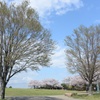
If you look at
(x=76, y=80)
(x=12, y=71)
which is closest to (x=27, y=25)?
(x=12, y=71)

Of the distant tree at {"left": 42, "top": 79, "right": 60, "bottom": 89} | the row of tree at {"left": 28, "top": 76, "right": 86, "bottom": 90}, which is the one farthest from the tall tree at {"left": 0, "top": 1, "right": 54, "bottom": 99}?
the distant tree at {"left": 42, "top": 79, "right": 60, "bottom": 89}

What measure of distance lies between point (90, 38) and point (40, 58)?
11068 millimetres

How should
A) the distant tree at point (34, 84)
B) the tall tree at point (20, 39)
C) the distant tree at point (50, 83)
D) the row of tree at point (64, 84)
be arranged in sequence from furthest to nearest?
the distant tree at point (34, 84)
the distant tree at point (50, 83)
the row of tree at point (64, 84)
the tall tree at point (20, 39)

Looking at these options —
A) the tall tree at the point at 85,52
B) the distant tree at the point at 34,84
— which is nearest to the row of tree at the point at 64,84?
the distant tree at the point at 34,84

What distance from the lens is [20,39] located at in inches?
908

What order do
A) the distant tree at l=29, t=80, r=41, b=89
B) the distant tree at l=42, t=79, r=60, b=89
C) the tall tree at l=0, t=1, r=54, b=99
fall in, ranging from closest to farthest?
the tall tree at l=0, t=1, r=54, b=99, the distant tree at l=42, t=79, r=60, b=89, the distant tree at l=29, t=80, r=41, b=89

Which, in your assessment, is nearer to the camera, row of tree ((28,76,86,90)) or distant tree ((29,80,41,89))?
row of tree ((28,76,86,90))

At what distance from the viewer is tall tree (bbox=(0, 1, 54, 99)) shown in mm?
22875

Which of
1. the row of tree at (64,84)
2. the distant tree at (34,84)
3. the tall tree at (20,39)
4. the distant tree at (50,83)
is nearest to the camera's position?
the tall tree at (20,39)

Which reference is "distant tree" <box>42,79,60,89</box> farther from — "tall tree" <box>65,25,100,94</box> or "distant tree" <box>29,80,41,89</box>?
"tall tree" <box>65,25,100,94</box>

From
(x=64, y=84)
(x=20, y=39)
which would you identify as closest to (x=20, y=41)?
(x=20, y=39)

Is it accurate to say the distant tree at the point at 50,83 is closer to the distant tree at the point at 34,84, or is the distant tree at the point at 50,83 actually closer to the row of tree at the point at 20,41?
the distant tree at the point at 34,84

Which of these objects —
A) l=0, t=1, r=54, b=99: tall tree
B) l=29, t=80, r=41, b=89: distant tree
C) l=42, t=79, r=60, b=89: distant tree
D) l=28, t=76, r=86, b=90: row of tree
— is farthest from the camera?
l=29, t=80, r=41, b=89: distant tree

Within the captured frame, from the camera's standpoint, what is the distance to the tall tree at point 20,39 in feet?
75.0
